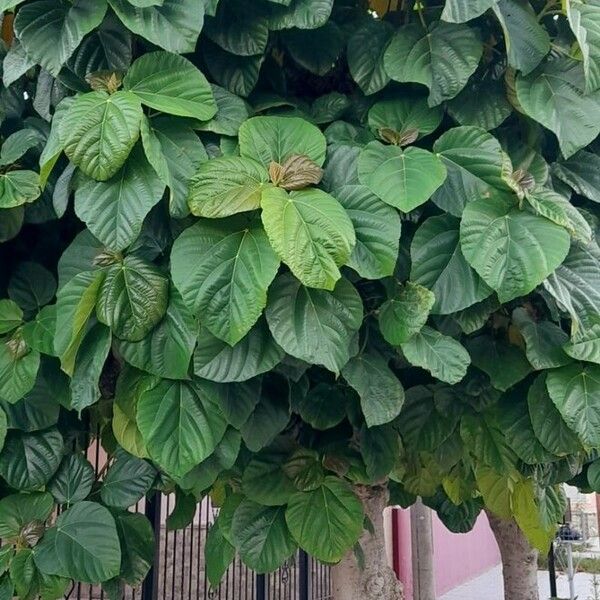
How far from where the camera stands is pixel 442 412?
61.1 inches

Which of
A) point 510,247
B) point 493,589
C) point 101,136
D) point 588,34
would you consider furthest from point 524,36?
point 493,589

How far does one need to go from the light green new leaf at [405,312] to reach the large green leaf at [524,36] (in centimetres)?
43

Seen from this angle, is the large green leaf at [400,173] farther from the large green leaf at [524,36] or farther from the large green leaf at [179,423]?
the large green leaf at [179,423]

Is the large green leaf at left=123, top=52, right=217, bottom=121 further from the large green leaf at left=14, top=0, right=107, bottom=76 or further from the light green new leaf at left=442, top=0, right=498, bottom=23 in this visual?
the light green new leaf at left=442, top=0, right=498, bottom=23

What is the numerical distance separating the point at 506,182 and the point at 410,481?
117 centimetres

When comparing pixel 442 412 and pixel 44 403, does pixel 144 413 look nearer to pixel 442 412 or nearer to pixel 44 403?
pixel 44 403

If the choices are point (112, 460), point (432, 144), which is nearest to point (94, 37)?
point (432, 144)

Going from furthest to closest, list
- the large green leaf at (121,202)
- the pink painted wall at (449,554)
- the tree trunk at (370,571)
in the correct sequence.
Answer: the pink painted wall at (449,554) < the tree trunk at (370,571) < the large green leaf at (121,202)

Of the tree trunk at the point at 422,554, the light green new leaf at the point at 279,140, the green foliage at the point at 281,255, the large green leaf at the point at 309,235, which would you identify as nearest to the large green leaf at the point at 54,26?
the green foliage at the point at 281,255

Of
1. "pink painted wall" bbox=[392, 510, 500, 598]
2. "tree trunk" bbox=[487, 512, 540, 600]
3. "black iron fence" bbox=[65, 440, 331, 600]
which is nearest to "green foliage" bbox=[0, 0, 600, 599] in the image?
"tree trunk" bbox=[487, 512, 540, 600]

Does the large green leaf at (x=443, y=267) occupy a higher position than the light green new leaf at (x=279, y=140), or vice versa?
the light green new leaf at (x=279, y=140)

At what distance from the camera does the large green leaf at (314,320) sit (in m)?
1.08

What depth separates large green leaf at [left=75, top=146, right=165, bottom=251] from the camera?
1.12 m

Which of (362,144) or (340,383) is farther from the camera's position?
(340,383)
